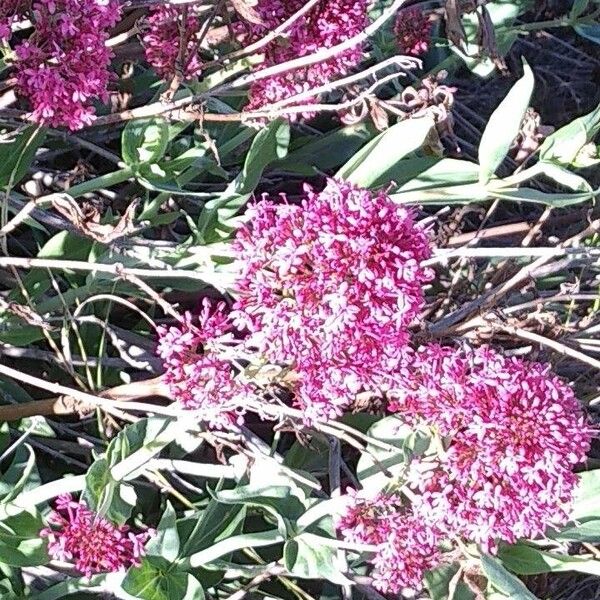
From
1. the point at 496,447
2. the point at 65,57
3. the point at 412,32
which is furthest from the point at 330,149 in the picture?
the point at 496,447

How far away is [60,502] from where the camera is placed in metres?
1.21

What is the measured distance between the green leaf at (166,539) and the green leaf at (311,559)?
15 centimetres

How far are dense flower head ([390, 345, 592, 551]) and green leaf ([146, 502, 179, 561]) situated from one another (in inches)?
13.3

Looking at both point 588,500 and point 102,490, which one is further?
point 588,500

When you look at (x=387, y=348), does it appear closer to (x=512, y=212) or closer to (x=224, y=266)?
(x=224, y=266)

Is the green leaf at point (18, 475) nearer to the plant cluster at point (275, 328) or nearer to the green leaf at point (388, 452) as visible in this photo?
the plant cluster at point (275, 328)

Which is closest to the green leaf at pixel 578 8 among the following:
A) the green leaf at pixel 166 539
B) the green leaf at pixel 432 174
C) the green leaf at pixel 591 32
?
the green leaf at pixel 591 32

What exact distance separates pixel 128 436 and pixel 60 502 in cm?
12

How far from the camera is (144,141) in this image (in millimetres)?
1328

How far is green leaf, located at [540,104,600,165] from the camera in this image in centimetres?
122

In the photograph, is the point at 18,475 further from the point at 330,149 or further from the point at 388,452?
the point at 330,149

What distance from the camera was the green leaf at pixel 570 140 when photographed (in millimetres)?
1220

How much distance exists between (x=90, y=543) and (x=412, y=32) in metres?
0.88

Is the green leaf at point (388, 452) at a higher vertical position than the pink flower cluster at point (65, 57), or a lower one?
lower
